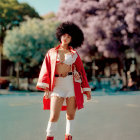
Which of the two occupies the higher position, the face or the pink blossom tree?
the pink blossom tree

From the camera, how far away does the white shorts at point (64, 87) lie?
10.7 feet

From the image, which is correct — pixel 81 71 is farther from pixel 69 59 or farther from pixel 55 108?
pixel 55 108

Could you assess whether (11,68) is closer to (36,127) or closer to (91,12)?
(91,12)

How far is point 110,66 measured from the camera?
23.3m

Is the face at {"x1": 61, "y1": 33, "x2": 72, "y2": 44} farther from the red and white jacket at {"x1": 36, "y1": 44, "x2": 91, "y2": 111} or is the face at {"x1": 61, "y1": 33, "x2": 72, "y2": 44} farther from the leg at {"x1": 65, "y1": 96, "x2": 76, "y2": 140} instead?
the leg at {"x1": 65, "y1": 96, "x2": 76, "y2": 140}

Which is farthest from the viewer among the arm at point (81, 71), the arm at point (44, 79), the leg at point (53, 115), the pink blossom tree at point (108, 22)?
the pink blossom tree at point (108, 22)

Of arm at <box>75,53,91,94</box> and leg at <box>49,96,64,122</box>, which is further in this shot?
arm at <box>75,53,91,94</box>

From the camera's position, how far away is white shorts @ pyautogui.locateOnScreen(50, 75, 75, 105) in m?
3.26

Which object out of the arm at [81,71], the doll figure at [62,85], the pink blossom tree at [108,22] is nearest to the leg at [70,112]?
the doll figure at [62,85]

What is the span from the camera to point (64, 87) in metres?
3.29

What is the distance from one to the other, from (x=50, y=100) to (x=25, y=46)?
44.6 ft

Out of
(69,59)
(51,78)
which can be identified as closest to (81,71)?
(69,59)

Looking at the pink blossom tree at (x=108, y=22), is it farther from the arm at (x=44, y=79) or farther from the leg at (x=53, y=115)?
the leg at (x=53, y=115)

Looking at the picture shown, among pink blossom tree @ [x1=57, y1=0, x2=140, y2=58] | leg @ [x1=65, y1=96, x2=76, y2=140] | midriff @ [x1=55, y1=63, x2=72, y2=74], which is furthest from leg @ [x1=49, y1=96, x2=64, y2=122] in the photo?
pink blossom tree @ [x1=57, y1=0, x2=140, y2=58]
